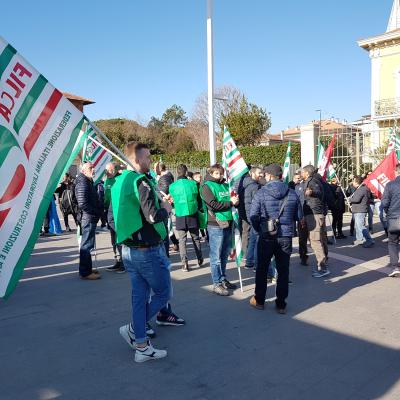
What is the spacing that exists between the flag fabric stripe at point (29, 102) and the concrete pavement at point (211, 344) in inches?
88.3

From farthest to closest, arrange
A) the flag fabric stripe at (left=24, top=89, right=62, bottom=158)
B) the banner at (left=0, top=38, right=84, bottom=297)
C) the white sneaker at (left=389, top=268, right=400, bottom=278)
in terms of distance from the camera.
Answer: the white sneaker at (left=389, top=268, right=400, bottom=278) < the flag fabric stripe at (left=24, top=89, right=62, bottom=158) < the banner at (left=0, top=38, right=84, bottom=297)

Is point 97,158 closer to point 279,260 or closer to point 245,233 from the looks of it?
point 245,233

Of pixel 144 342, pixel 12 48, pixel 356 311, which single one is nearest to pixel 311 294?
pixel 356 311

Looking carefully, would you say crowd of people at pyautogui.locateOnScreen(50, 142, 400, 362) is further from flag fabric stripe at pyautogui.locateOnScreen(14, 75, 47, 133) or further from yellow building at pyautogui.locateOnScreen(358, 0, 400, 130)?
yellow building at pyautogui.locateOnScreen(358, 0, 400, 130)

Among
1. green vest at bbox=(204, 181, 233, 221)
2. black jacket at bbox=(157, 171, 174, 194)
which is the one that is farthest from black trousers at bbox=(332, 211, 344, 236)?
green vest at bbox=(204, 181, 233, 221)

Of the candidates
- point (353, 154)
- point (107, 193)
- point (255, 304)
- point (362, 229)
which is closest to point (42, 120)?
point (255, 304)

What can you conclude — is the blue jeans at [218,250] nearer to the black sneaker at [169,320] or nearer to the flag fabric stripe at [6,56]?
the black sneaker at [169,320]

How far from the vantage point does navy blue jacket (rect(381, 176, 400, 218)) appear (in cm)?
665

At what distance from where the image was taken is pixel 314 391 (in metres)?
3.26

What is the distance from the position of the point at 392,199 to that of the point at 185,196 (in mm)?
3549

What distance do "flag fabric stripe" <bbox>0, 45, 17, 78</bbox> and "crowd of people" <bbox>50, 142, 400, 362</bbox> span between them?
1.30 m

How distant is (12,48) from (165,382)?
9.81ft

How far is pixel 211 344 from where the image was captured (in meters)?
4.19

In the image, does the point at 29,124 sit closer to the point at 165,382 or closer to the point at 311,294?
the point at 165,382
